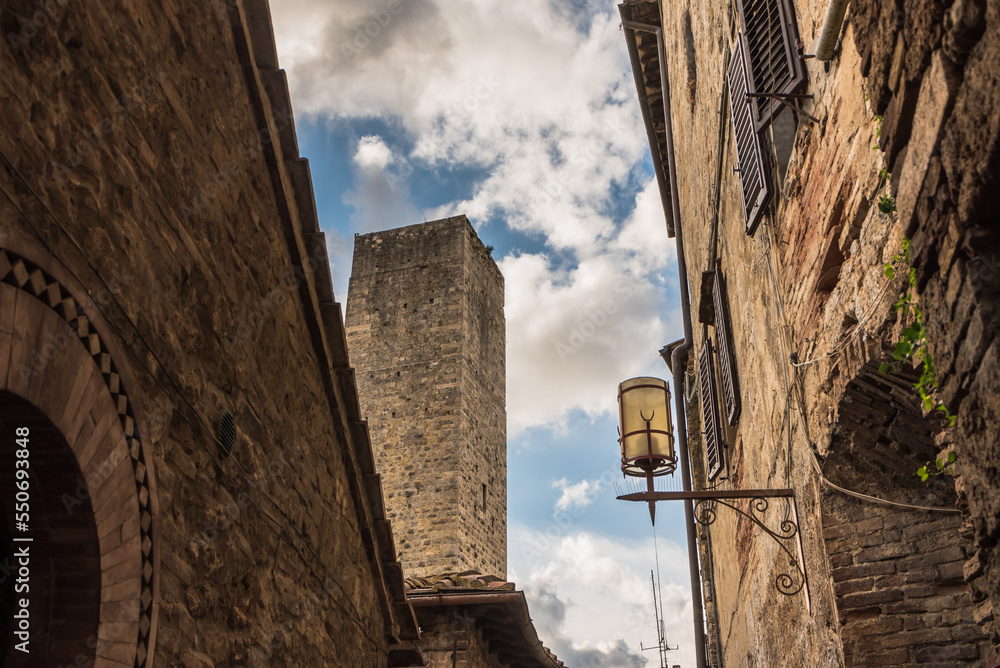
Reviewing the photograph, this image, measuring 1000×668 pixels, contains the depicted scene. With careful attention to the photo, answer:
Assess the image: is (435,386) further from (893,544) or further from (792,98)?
(893,544)

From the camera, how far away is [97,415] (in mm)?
2371

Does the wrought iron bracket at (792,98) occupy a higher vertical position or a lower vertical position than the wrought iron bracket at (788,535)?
higher

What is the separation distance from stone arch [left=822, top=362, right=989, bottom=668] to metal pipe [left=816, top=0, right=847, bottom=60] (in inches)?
41.0

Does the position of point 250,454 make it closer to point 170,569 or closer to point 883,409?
point 170,569

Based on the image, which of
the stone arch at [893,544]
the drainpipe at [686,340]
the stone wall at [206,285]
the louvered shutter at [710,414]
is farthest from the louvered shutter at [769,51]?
the drainpipe at [686,340]

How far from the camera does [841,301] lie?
107 inches

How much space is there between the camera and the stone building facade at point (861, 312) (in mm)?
1523

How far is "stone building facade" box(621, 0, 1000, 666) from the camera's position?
1.52 metres

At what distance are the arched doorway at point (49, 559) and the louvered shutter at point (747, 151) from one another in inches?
112

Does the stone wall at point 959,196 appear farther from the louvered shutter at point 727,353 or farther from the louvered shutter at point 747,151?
the louvered shutter at point 727,353

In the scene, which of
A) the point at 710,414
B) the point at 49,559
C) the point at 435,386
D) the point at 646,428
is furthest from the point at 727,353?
the point at 435,386

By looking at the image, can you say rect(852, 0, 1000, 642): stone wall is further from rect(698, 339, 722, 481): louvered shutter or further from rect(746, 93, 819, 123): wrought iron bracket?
rect(698, 339, 722, 481): louvered shutter

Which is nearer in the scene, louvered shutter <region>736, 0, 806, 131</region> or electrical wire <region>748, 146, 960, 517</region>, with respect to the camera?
electrical wire <region>748, 146, 960, 517</region>

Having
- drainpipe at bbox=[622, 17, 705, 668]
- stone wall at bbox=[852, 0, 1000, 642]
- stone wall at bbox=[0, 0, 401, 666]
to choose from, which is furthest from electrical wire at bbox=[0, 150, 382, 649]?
drainpipe at bbox=[622, 17, 705, 668]
